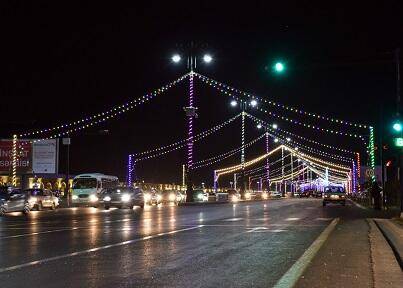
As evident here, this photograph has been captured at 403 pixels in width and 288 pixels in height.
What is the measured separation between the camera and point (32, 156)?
6425 cm

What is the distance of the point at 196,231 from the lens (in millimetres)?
20609

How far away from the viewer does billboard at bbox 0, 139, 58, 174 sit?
63.7 m

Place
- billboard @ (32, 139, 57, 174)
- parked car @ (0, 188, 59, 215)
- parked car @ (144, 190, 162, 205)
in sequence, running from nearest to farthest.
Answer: parked car @ (0, 188, 59, 215) → parked car @ (144, 190, 162, 205) → billboard @ (32, 139, 57, 174)

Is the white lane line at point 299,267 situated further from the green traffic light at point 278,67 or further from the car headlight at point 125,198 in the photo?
the car headlight at point 125,198

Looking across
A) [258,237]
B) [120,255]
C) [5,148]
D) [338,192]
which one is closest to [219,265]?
[120,255]

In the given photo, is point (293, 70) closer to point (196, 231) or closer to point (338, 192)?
point (196, 231)

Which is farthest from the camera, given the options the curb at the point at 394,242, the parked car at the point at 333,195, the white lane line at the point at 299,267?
the parked car at the point at 333,195

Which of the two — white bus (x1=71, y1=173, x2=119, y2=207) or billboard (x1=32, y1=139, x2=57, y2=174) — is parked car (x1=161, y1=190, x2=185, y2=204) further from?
billboard (x1=32, y1=139, x2=57, y2=174)

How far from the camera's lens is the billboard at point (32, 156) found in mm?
63719

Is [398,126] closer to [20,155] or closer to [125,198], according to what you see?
[125,198]

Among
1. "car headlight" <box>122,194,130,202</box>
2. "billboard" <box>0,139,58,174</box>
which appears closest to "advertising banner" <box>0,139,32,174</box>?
"billboard" <box>0,139,58,174</box>

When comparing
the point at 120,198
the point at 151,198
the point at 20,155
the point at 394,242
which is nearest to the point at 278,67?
the point at 394,242

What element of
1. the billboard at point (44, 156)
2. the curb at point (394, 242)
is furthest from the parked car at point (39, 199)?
the curb at point (394, 242)

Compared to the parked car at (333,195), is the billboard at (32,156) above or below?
above
